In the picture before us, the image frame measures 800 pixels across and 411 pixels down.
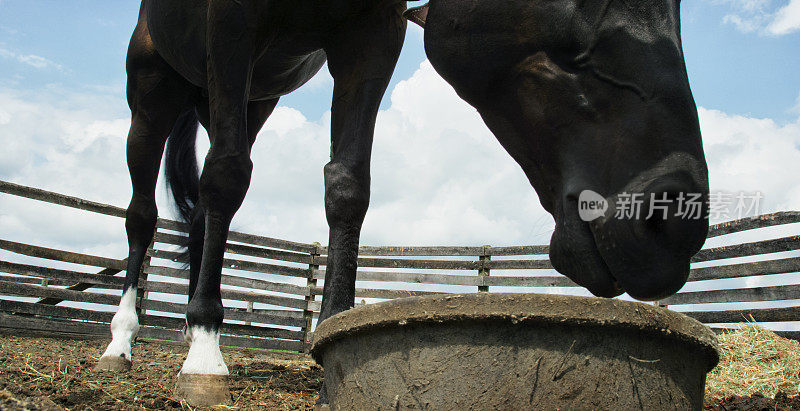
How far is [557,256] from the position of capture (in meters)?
1.53

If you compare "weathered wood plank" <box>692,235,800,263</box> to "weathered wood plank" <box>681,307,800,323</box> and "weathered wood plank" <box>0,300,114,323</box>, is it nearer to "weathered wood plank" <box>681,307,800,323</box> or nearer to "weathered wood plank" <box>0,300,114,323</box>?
"weathered wood plank" <box>681,307,800,323</box>

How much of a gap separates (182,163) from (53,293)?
289cm

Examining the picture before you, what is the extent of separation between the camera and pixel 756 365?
15.1 feet

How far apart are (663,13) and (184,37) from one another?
8.14ft

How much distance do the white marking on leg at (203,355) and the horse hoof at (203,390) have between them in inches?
0.9

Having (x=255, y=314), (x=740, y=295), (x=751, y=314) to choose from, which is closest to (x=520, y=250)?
(x=740, y=295)

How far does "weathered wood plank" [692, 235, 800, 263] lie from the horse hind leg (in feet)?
17.7

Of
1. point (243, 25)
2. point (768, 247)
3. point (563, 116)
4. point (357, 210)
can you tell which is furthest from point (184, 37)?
point (768, 247)

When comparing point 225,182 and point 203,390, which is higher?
point 225,182

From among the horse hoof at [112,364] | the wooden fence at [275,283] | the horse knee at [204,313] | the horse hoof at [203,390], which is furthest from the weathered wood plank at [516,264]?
the horse hoof at [203,390]

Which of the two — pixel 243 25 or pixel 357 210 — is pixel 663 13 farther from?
pixel 243 25

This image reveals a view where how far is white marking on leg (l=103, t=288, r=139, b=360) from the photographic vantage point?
11.1 ft

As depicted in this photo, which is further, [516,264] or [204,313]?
[516,264]

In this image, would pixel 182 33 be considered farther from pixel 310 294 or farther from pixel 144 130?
pixel 310 294
